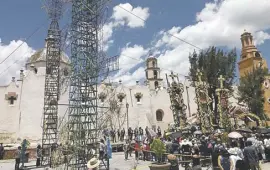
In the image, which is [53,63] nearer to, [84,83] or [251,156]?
[84,83]

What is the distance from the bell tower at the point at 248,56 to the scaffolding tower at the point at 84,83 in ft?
116

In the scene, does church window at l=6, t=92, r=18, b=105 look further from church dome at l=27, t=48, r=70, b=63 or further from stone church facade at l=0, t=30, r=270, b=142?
church dome at l=27, t=48, r=70, b=63

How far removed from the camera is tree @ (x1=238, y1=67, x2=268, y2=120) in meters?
33.3

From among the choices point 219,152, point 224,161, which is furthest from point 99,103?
point 224,161

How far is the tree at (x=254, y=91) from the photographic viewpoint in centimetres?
3334

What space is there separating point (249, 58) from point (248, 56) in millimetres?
870

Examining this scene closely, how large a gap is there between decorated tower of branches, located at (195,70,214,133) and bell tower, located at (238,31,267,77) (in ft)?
66.2

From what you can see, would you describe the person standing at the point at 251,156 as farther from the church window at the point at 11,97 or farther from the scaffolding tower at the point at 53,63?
the church window at the point at 11,97

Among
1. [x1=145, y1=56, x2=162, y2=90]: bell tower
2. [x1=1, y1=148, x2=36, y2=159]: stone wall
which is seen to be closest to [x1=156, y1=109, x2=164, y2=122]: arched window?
[x1=145, y1=56, x2=162, y2=90]: bell tower

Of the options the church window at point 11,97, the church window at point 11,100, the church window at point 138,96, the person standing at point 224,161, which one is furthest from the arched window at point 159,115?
the person standing at point 224,161

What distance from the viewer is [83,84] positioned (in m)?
14.0

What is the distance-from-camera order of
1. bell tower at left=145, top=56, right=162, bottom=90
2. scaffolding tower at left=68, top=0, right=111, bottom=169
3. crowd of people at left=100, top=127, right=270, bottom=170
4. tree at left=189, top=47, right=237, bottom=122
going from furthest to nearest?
bell tower at left=145, top=56, right=162, bottom=90, tree at left=189, top=47, right=237, bottom=122, scaffolding tower at left=68, top=0, right=111, bottom=169, crowd of people at left=100, top=127, right=270, bottom=170

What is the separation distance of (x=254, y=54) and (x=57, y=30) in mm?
35412

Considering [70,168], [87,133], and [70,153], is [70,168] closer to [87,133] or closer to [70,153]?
[70,153]
